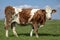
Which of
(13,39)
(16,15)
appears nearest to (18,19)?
(16,15)

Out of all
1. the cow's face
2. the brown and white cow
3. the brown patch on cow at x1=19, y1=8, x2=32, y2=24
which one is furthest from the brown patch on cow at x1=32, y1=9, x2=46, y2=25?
the brown patch on cow at x1=19, y1=8, x2=32, y2=24

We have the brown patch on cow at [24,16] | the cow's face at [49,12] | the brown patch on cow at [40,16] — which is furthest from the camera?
the cow's face at [49,12]

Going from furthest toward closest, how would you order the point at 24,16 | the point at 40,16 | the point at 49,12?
the point at 49,12 → the point at 24,16 → the point at 40,16

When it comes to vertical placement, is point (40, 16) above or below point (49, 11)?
below

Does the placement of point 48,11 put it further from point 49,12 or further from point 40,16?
point 40,16

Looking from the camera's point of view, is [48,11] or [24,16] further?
[48,11]

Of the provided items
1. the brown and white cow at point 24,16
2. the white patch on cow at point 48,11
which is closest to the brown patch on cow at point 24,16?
the brown and white cow at point 24,16

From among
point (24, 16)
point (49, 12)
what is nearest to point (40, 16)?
point (49, 12)

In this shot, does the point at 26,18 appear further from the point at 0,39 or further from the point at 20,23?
the point at 0,39

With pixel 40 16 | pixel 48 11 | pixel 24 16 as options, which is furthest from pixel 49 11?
pixel 24 16

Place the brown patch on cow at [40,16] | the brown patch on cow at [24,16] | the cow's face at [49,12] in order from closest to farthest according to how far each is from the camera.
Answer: the brown patch on cow at [40,16], the brown patch on cow at [24,16], the cow's face at [49,12]

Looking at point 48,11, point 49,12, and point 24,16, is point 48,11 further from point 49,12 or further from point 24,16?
point 24,16

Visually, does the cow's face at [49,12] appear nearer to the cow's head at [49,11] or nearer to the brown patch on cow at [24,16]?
the cow's head at [49,11]

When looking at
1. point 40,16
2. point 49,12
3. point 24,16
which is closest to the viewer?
point 40,16
